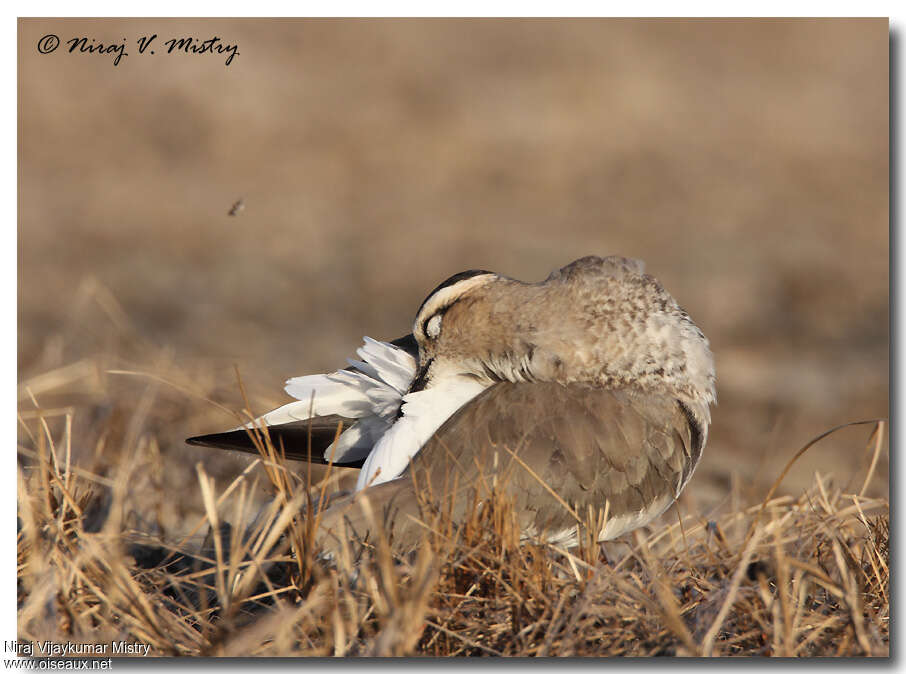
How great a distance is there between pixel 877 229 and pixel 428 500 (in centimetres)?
817

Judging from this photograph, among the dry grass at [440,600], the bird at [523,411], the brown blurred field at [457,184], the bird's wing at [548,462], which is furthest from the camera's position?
the brown blurred field at [457,184]

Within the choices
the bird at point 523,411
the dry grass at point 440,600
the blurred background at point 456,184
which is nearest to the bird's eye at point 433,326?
the bird at point 523,411

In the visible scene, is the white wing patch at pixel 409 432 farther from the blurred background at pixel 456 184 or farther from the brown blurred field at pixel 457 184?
the blurred background at pixel 456 184

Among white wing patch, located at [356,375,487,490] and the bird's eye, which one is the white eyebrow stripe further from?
white wing patch, located at [356,375,487,490]

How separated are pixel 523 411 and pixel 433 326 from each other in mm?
576

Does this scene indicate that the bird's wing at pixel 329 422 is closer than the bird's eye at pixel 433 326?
Yes

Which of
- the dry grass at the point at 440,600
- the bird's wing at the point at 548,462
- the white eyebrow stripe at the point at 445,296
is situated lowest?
the dry grass at the point at 440,600

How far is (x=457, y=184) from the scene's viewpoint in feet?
36.5

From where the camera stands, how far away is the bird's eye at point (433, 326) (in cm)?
349

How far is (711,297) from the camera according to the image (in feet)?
30.2

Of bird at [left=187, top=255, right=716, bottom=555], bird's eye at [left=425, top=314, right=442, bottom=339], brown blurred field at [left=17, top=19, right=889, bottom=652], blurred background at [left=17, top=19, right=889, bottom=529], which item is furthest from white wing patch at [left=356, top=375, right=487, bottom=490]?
blurred background at [left=17, top=19, right=889, bottom=529]

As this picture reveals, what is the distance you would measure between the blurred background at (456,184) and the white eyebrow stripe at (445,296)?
12.0 feet

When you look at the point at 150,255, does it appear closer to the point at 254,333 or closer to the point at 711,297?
the point at 254,333

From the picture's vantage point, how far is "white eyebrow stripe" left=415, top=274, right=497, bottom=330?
3.52 meters
